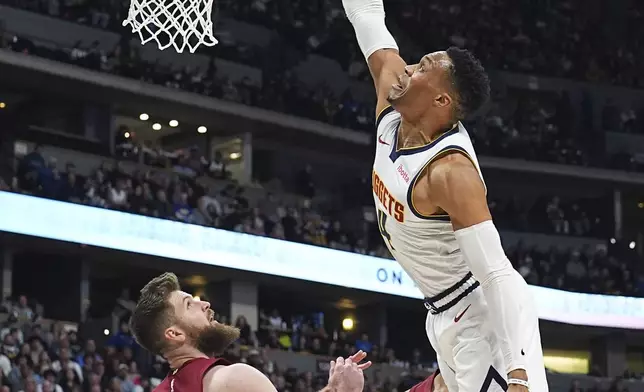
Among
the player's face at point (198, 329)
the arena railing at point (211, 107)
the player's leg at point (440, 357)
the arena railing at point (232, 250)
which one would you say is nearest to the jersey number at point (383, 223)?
the player's leg at point (440, 357)

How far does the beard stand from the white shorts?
818 mm

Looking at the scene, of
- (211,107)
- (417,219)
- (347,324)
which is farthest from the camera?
(347,324)

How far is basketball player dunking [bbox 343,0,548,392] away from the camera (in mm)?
4078

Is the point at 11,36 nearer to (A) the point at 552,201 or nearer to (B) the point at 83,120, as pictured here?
(B) the point at 83,120

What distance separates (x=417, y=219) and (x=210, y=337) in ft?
3.00

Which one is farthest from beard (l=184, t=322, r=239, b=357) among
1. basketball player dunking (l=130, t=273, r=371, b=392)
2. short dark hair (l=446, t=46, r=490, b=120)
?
short dark hair (l=446, t=46, r=490, b=120)

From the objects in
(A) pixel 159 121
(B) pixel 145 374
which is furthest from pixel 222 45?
(B) pixel 145 374

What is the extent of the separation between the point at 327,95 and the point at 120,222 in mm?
8067

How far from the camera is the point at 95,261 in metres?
22.2

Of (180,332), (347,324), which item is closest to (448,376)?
(180,332)

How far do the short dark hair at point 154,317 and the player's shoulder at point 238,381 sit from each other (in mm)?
358

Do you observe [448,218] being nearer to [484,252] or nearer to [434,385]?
[484,252]

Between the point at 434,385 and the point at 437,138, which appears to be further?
the point at 434,385

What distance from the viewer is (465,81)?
14.7ft
